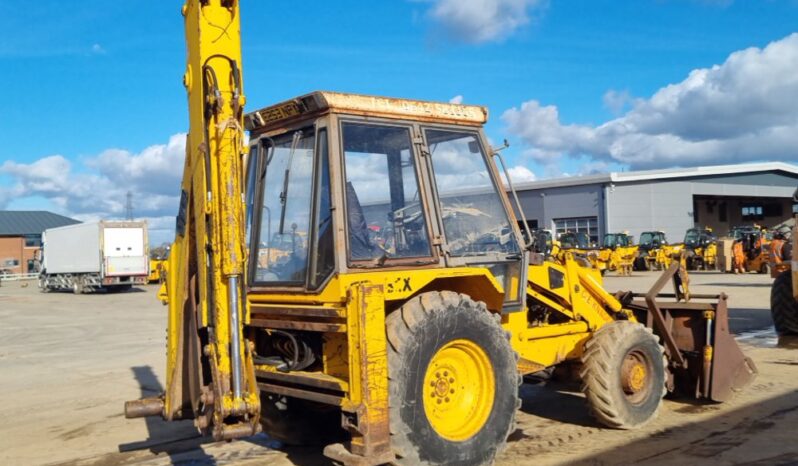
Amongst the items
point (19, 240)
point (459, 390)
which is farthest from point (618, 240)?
point (19, 240)

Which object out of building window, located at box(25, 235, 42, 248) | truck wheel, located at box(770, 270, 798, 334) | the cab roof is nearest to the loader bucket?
the cab roof

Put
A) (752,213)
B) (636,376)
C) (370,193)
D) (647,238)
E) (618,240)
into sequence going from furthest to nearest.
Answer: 1. (752,213)
2. (647,238)
3. (618,240)
4. (636,376)
5. (370,193)

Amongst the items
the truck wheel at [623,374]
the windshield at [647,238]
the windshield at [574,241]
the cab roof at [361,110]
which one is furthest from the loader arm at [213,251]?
the windshield at [647,238]

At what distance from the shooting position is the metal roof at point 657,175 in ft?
134

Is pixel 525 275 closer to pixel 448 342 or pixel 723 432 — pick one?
pixel 448 342

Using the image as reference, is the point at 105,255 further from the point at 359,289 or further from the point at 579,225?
the point at 359,289

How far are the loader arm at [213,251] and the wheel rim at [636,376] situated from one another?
3622mm

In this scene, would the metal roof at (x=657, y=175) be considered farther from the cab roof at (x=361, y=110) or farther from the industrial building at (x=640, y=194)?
the cab roof at (x=361, y=110)

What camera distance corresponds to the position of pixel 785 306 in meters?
12.2

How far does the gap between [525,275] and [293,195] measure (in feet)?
6.65

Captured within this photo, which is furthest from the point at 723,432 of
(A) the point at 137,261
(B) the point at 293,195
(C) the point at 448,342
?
(A) the point at 137,261

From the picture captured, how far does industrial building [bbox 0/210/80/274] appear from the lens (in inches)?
2507

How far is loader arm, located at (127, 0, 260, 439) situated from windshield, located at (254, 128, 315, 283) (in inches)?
32.8

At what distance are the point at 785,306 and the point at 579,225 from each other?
30473 millimetres
